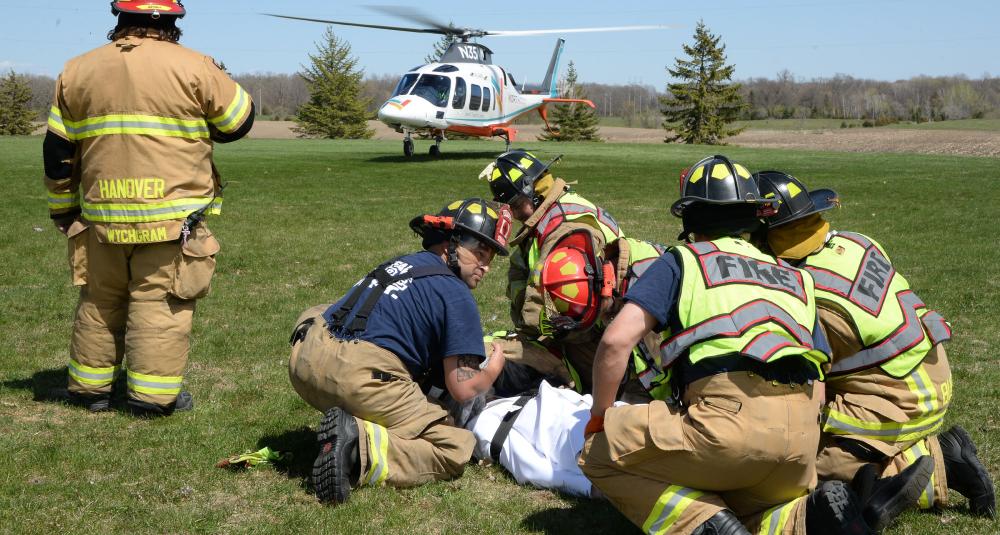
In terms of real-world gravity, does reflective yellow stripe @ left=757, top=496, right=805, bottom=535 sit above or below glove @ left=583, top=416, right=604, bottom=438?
below

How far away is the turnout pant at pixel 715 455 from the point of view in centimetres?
372

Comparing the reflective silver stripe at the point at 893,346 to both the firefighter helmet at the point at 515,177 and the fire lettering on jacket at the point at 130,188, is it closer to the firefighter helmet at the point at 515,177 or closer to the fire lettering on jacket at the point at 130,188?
the firefighter helmet at the point at 515,177

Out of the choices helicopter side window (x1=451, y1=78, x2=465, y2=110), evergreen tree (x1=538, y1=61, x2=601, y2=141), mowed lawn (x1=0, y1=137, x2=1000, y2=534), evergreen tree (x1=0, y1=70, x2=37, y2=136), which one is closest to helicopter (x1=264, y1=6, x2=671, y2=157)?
helicopter side window (x1=451, y1=78, x2=465, y2=110)

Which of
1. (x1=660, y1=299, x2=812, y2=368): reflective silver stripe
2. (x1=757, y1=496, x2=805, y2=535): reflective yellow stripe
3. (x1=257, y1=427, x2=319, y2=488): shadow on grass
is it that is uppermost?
(x1=660, y1=299, x2=812, y2=368): reflective silver stripe

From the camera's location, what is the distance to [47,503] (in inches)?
185

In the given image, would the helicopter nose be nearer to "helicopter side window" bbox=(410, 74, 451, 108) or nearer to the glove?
"helicopter side window" bbox=(410, 74, 451, 108)

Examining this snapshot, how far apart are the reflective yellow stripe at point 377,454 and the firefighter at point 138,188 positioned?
6.14 feet

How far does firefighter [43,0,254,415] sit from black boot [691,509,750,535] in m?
3.75

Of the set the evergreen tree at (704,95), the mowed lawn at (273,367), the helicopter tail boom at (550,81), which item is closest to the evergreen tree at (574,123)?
the evergreen tree at (704,95)

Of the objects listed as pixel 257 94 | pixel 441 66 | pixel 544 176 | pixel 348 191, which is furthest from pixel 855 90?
pixel 544 176

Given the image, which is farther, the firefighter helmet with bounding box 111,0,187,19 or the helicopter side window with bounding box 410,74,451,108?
the helicopter side window with bounding box 410,74,451,108

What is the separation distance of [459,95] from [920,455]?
1185 inches

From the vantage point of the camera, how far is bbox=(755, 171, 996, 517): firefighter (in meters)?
4.47

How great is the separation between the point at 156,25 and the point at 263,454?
283 centimetres
